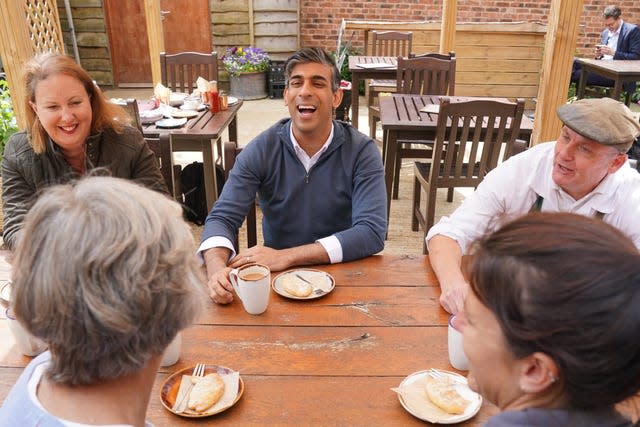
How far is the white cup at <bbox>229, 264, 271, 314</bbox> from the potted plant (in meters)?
6.57

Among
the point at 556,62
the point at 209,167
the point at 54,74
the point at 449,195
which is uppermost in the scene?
the point at 54,74

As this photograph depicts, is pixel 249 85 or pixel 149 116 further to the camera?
pixel 249 85

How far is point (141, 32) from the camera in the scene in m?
7.90

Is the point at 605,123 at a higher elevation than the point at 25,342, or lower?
→ higher

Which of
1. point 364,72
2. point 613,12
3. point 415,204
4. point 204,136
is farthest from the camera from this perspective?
point 613,12

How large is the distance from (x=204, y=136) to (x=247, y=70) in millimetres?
4746

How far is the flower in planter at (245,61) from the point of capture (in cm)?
744

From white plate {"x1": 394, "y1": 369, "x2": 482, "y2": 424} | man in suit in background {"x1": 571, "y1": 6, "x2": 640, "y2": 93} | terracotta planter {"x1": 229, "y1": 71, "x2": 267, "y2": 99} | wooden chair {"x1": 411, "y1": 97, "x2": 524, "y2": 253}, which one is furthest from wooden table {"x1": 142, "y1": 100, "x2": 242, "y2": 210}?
man in suit in background {"x1": 571, "y1": 6, "x2": 640, "y2": 93}

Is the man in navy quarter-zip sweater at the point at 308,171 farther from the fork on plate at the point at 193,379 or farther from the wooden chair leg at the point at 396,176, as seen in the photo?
the wooden chair leg at the point at 396,176

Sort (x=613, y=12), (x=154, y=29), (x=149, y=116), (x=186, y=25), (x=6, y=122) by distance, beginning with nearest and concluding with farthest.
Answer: (x=149, y=116) < (x=6, y=122) < (x=154, y=29) < (x=613, y=12) < (x=186, y=25)

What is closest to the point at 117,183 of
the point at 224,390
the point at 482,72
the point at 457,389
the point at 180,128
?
the point at 224,390

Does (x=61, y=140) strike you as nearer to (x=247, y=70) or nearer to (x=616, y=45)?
(x=247, y=70)

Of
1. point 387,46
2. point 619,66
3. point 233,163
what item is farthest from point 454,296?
point 619,66

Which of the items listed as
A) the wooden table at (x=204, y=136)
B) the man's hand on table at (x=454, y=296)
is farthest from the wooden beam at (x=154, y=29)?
the man's hand on table at (x=454, y=296)
